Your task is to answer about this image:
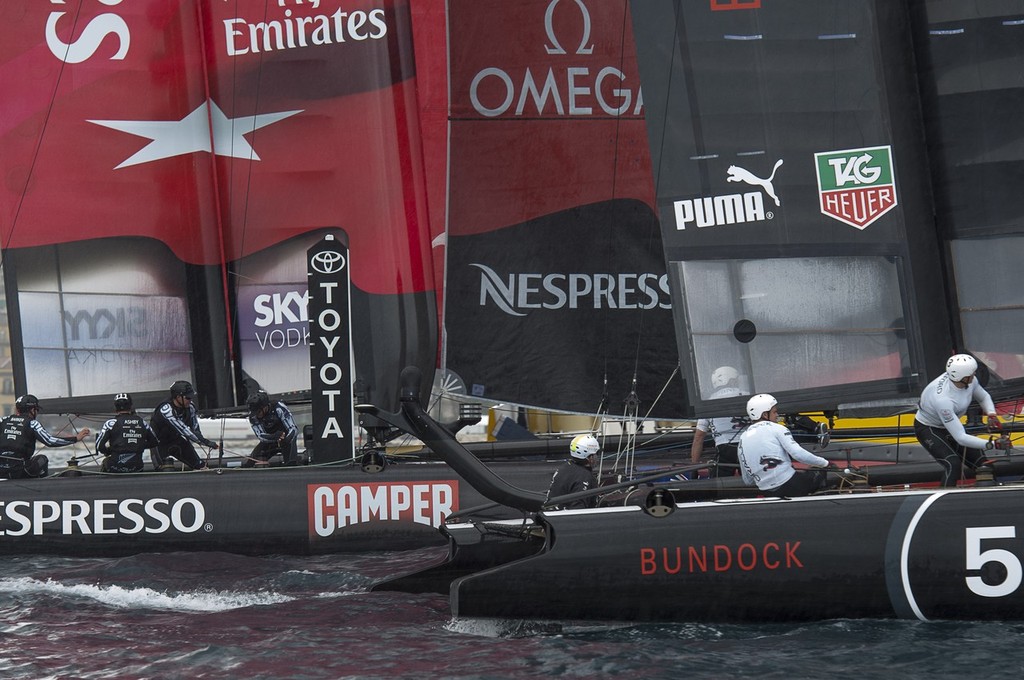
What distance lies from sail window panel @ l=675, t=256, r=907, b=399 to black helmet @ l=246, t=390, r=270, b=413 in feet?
11.6

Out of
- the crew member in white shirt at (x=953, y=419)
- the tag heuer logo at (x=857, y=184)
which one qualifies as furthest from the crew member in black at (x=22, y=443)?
the crew member in white shirt at (x=953, y=419)

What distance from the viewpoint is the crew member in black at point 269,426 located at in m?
11.1

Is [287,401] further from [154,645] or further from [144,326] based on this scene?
[154,645]

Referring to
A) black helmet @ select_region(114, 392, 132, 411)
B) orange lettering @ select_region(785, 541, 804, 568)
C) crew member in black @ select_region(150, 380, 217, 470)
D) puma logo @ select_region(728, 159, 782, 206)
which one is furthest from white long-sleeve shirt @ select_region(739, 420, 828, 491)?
black helmet @ select_region(114, 392, 132, 411)

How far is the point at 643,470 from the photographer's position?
10.0 metres

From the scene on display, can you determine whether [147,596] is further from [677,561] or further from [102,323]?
[102,323]

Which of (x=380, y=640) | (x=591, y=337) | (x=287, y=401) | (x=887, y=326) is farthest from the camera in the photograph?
(x=287, y=401)

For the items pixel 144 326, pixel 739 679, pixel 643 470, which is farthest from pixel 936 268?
pixel 144 326

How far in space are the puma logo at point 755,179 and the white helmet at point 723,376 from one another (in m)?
1.15

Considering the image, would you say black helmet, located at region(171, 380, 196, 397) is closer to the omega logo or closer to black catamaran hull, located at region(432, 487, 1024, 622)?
the omega logo

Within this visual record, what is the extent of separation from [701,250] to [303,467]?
3321mm

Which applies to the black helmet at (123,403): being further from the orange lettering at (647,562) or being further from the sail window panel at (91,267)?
the orange lettering at (647,562)

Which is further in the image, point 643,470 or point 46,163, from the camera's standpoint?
point 46,163

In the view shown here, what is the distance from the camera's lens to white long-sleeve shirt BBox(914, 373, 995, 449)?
7.88 m
